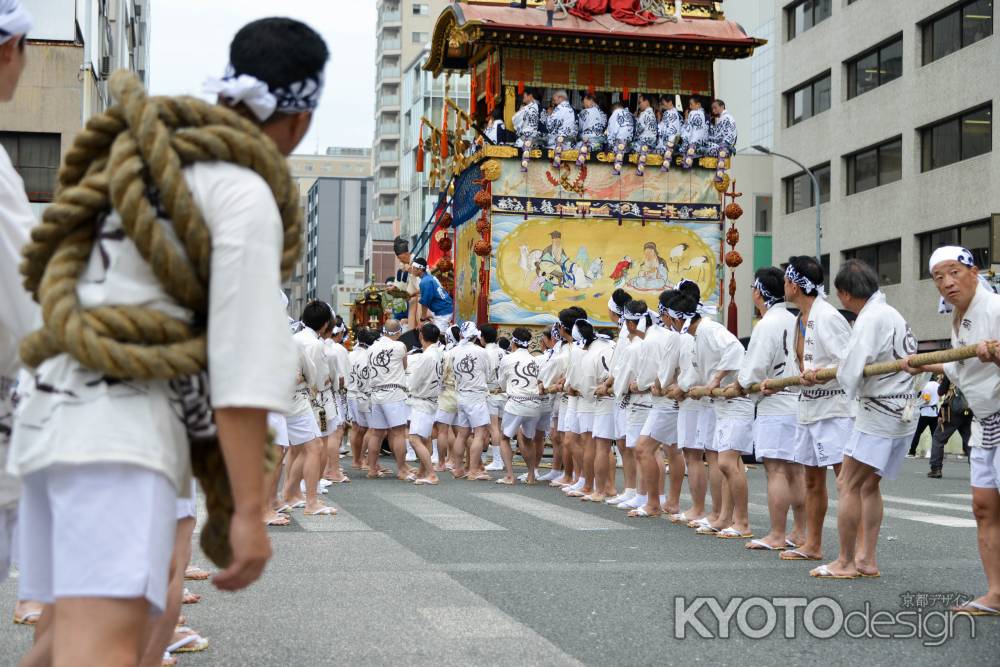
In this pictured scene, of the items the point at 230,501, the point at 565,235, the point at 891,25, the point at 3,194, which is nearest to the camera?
the point at 230,501

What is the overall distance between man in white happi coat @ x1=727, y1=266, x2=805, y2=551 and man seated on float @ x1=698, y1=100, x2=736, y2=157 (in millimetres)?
17279

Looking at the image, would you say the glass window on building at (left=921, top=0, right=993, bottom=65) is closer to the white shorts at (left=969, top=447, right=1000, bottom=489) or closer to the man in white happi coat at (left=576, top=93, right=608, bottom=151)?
the man in white happi coat at (left=576, top=93, right=608, bottom=151)

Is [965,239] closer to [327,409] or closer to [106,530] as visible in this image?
[327,409]

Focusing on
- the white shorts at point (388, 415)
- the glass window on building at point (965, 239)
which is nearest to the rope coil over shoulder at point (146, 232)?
the white shorts at point (388, 415)

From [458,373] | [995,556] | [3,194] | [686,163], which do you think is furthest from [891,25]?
[3,194]

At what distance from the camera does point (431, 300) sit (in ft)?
95.5

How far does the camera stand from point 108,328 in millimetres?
2838

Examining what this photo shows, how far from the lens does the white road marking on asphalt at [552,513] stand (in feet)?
39.7

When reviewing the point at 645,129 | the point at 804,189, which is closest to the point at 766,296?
the point at 645,129

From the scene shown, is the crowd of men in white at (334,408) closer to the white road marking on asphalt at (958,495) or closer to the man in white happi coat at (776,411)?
the man in white happi coat at (776,411)

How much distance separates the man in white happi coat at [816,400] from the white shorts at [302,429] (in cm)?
463

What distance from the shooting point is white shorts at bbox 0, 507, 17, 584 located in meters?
3.56

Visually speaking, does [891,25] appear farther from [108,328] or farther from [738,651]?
[108,328]

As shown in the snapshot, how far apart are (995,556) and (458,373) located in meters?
12.5
